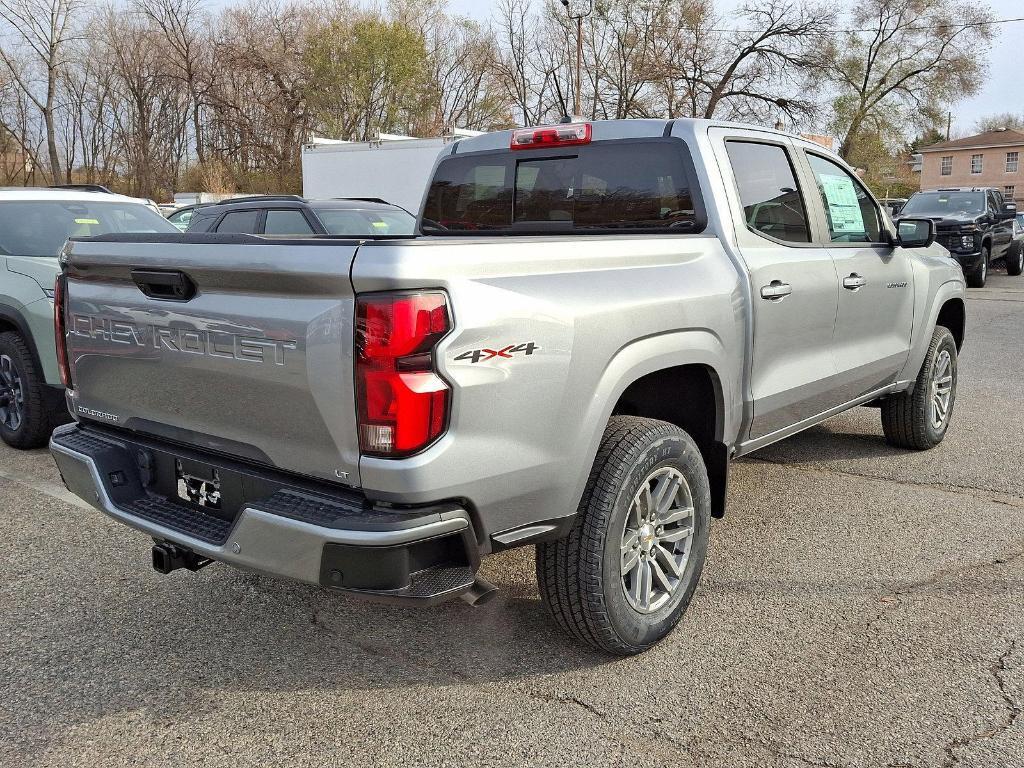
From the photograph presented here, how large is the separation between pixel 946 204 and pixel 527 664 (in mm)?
18831

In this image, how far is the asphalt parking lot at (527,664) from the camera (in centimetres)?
271

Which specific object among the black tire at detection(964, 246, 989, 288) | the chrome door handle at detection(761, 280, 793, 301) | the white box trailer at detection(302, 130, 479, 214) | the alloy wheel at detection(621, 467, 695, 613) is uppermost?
the white box trailer at detection(302, 130, 479, 214)

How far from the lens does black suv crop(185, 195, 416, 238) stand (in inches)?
372

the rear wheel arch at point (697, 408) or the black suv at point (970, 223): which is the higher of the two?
the black suv at point (970, 223)

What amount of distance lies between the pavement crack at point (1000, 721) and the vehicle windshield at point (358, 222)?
7.42 m

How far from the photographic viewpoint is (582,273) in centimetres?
292

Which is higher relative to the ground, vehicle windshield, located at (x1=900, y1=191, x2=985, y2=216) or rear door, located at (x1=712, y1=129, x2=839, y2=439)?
vehicle windshield, located at (x1=900, y1=191, x2=985, y2=216)

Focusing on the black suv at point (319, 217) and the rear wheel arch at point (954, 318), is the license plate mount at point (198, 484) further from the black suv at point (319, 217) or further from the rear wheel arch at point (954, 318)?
the black suv at point (319, 217)

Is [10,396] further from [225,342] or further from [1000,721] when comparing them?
[1000,721]

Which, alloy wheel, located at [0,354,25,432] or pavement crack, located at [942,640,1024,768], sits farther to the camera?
alloy wheel, located at [0,354,25,432]

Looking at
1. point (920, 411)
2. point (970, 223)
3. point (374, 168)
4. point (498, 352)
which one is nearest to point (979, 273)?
point (970, 223)

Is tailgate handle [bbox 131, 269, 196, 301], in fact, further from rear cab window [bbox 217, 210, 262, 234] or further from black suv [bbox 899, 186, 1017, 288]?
black suv [bbox 899, 186, 1017, 288]

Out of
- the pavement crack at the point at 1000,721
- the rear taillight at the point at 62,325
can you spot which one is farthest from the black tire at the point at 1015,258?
the rear taillight at the point at 62,325

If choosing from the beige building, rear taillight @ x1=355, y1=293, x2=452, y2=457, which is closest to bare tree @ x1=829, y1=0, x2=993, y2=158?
the beige building
